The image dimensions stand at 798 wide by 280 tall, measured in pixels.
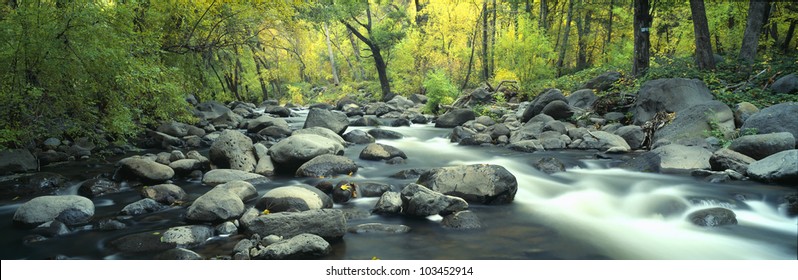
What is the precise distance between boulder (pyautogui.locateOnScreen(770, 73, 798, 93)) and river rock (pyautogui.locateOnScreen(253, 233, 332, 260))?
10.8 m

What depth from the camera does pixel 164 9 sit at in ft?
40.0

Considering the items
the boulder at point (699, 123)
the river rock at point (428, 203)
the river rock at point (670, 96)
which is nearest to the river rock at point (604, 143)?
the boulder at point (699, 123)

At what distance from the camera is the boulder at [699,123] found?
28.8ft

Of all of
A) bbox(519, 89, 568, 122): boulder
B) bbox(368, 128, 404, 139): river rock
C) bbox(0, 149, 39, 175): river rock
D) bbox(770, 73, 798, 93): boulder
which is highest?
bbox(770, 73, 798, 93): boulder

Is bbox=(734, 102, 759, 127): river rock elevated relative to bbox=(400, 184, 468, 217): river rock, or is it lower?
elevated

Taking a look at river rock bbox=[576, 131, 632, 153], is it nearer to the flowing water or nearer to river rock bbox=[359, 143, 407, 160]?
the flowing water

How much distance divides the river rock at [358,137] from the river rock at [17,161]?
20.4 feet

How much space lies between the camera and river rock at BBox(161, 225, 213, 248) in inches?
175

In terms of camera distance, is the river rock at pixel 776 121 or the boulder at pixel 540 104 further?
the boulder at pixel 540 104

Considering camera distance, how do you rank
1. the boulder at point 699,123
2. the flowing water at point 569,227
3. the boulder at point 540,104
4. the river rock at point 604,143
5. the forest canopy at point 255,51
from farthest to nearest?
the boulder at point 540,104 → the river rock at point 604,143 → the boulder at point 699,123 → the forest canopy at point 255,51 → the flowing water at point 569,227

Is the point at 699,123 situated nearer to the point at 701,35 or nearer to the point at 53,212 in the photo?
the point at 701,35

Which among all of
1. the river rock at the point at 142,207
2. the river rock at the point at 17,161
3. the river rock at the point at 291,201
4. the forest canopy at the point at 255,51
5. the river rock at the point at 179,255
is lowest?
the river rock at the point at 142,207

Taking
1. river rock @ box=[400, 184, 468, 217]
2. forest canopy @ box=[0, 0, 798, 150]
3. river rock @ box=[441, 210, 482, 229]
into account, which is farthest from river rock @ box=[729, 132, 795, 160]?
river rock @ box=[441, 210, 482, 229]

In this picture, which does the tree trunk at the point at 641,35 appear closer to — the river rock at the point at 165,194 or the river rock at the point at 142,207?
the river rock at the point at 165,194
